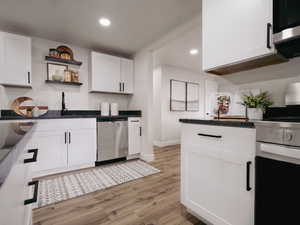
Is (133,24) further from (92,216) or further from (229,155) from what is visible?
(92,216)

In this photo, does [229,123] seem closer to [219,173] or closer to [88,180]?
[219,173]

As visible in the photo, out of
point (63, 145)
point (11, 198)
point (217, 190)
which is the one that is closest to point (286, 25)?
point (217, 190)

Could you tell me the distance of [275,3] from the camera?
100 cm

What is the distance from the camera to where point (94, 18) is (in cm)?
213

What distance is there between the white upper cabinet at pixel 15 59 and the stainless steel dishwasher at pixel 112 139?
4.52 ft

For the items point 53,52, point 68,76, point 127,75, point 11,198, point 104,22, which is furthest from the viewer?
point 127,75

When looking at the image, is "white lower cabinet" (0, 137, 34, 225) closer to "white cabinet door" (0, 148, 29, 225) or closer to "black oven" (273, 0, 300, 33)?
"white cabinet door" (0, 148, 29, 225)

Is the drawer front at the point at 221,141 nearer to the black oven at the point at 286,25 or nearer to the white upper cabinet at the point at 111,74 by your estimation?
the black oven at the point at 286,25

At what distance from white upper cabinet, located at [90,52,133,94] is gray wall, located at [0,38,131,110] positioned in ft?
1.03

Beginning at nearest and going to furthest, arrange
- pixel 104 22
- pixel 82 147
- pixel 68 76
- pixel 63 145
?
pixel 104 22 → pixel 63 145 → pixel 82 147 → pixel 68 76

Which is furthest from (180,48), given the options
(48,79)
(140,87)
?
(48,79)

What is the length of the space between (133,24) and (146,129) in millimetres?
1942

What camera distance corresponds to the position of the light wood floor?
133 cm

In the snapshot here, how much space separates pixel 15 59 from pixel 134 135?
7.70 ft
